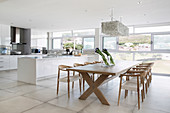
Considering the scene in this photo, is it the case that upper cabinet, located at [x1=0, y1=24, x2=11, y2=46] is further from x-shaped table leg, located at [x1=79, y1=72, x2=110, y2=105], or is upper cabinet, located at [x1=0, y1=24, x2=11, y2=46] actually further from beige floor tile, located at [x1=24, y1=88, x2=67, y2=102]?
A: x-shaped table leg, located at [x1=79, y1=72, x2=110, y2=105]

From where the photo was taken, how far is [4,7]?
4.56 meters

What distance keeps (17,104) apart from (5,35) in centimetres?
589

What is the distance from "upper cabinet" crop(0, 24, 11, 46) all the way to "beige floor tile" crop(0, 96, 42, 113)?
5.34 meters

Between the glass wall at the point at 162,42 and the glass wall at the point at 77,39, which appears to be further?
the glass wall at the point at 77,39

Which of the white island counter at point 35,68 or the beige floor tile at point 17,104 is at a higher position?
the white island counter at point 35,68

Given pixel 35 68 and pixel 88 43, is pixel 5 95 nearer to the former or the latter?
pixel 35 68

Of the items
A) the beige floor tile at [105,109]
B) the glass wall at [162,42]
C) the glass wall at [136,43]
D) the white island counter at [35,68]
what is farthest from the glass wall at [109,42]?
the beige floor tile at [105,109]

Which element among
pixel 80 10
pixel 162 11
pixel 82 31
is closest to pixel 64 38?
pixel 82 31

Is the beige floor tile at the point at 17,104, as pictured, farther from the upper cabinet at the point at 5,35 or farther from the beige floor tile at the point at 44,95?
the upper cabinet at the point at 5,35

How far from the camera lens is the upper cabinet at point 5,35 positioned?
7311mm

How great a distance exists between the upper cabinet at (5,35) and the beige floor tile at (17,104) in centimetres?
534

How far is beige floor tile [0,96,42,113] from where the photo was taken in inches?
101

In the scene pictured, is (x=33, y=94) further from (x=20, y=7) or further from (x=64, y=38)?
(x=64, y=38)

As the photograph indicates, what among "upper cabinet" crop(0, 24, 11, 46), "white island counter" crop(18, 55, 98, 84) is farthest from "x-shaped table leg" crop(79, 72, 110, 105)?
"upper cabinet" crop(0, 24, 11, 46)
